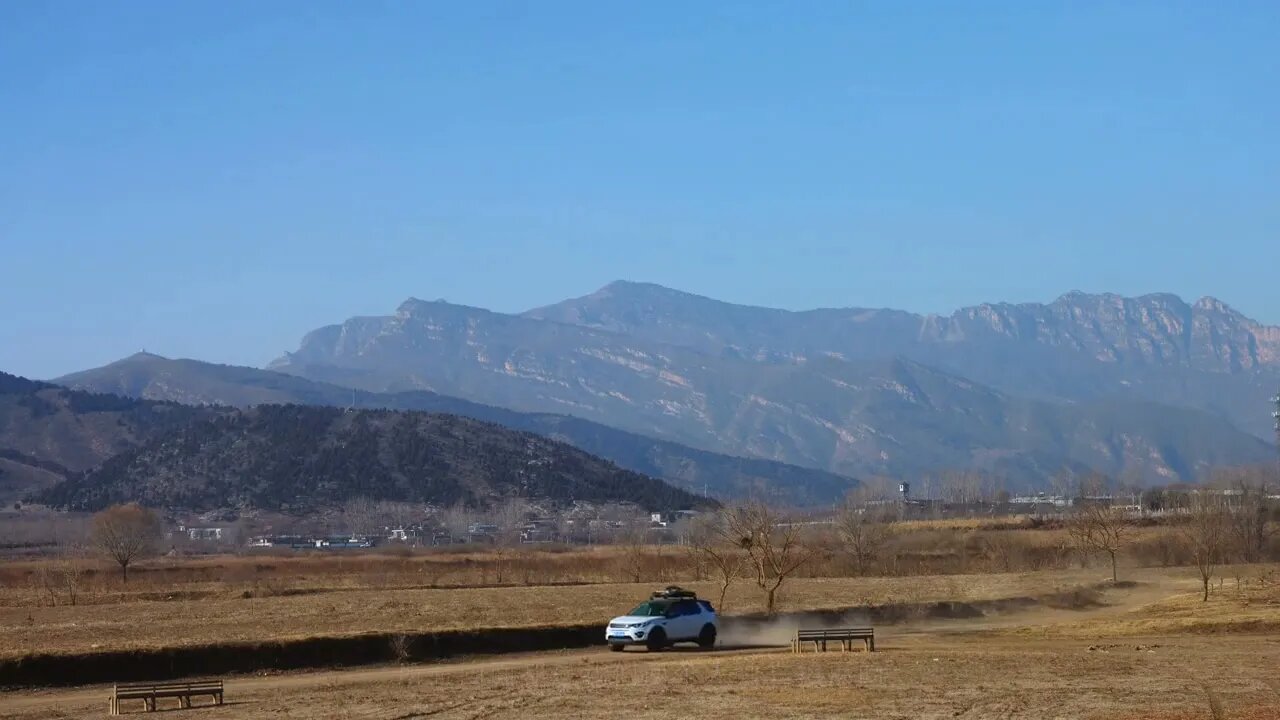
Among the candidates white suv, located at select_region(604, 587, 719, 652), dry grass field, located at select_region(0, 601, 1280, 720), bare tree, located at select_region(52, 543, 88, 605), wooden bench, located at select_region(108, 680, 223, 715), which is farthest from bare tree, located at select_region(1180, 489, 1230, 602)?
bare tree, located at select_region(52, 543, 88, 605)

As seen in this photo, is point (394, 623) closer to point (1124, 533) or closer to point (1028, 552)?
point (1028, 552)

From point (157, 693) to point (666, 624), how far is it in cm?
1982

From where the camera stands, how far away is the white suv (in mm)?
50531

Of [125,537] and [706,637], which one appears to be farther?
[125,537]

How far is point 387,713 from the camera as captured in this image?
3331 centimetres

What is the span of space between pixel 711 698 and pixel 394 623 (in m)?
23.4

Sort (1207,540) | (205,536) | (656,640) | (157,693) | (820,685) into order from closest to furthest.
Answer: (157,693)
(820,685)
(656,640)
(1207,540)
(205,536)

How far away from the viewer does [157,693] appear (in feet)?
117

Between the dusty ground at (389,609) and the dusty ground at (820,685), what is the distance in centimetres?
750

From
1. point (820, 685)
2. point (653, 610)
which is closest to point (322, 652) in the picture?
point (653, 610)

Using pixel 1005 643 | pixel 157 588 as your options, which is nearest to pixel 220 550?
pixel 157 588

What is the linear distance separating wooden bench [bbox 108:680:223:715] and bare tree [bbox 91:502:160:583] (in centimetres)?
6066

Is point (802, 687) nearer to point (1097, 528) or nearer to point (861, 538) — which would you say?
point (1097, 528)

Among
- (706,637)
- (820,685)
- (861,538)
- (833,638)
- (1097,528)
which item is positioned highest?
(1097,528)
